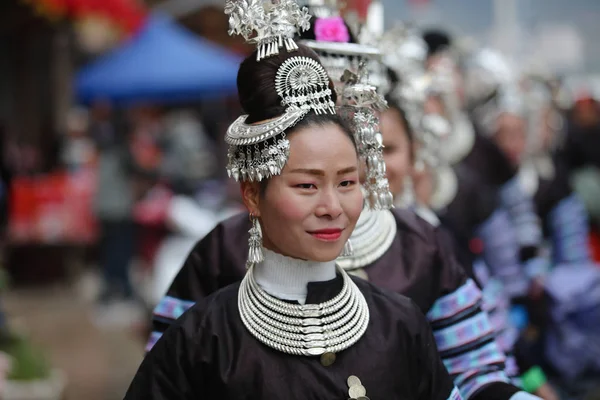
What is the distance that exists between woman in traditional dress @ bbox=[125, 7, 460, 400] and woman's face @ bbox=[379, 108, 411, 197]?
1.01 m

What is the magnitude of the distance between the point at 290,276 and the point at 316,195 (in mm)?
241

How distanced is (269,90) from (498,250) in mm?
3104

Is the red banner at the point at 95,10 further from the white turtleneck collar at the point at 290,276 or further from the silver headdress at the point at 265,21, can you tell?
the white turtleneck collar at the point at 290,276

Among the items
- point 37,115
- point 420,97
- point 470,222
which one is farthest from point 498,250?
point 37,115

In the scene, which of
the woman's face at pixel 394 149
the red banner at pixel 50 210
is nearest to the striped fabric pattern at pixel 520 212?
the woman's face at pixel 394 149

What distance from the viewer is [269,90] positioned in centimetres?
243

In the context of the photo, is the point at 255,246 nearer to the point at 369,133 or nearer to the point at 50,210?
the point at 369,133

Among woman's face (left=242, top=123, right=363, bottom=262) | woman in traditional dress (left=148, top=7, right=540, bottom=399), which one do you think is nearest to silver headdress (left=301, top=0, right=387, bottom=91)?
woman in traditional dress (left=148, top=7, right=540, bottom=399)

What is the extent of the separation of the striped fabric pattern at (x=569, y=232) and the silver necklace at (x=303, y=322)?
4180 mm

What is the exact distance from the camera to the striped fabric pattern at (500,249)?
205 inches

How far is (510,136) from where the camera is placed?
6.39 metres

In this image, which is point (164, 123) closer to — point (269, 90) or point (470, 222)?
point (470, 222)

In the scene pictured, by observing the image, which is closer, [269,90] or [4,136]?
[269,90]

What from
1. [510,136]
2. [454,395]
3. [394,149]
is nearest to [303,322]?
[454,395]
